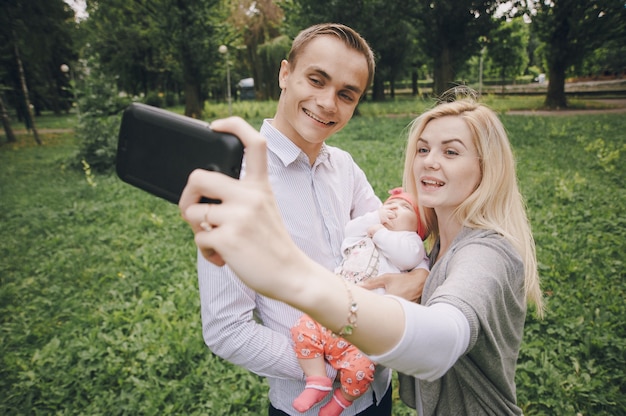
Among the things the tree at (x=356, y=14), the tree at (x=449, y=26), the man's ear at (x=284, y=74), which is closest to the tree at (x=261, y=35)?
the tree at (x=356, y=14)

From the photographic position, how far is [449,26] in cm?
1659

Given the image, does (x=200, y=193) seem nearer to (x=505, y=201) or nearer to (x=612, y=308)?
(x=505, y=201)

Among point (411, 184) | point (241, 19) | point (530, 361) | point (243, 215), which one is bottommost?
point (530, 361)

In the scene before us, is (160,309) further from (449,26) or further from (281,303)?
(449,26)

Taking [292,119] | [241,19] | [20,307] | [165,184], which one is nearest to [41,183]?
[20,307]

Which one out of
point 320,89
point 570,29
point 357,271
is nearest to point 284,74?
point 320,89

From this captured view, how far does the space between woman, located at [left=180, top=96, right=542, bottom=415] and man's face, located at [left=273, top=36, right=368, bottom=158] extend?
0.36 m

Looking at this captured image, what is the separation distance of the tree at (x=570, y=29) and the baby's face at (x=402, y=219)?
65.1 feet

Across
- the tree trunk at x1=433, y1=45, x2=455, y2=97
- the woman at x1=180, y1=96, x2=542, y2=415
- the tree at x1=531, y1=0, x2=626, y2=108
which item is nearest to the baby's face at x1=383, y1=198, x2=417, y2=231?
the woman at x1=180, y1=96, x2=542, y2=415

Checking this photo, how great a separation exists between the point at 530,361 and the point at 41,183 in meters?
10.4

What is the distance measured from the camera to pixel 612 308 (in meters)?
3.55

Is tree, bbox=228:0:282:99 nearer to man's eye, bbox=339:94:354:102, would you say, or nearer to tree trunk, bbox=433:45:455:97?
tree trunk, bbox=433:45:455:97

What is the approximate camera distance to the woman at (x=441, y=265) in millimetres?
642

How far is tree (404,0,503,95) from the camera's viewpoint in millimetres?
16188
